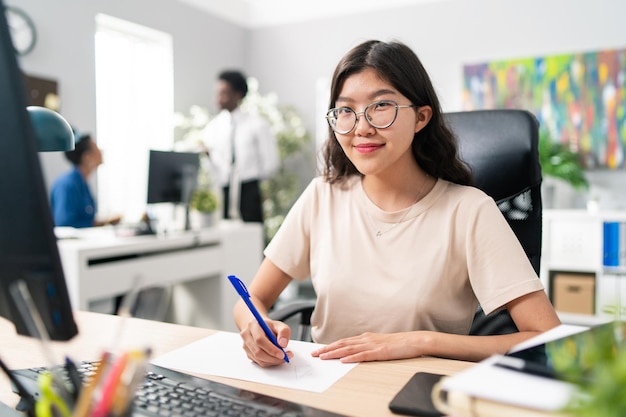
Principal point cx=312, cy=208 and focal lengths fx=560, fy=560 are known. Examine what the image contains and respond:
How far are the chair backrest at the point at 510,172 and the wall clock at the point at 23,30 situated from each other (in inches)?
127

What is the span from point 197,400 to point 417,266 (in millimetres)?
648

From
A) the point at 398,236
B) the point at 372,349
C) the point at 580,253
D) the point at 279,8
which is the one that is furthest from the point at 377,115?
the point at 279,8

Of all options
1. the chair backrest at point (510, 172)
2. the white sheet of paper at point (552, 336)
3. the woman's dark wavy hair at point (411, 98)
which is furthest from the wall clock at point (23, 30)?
the white sheet of paper at point (552, 336)

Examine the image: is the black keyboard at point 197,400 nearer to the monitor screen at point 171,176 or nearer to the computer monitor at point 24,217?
the computer monitor at point 24,217

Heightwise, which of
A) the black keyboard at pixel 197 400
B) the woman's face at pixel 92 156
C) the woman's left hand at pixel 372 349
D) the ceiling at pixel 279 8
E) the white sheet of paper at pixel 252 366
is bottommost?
the white sheet of paper at pixel 252 366

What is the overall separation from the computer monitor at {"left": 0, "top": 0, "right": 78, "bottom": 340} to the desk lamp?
41 centimetres

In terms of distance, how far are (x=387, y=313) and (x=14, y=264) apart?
826 mm

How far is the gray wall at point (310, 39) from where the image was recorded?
3.96 metres

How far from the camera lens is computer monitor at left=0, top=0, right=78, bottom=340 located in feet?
1.53

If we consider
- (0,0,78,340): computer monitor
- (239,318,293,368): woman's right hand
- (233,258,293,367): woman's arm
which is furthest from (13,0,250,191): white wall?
(0,0,78,340): computer monitor

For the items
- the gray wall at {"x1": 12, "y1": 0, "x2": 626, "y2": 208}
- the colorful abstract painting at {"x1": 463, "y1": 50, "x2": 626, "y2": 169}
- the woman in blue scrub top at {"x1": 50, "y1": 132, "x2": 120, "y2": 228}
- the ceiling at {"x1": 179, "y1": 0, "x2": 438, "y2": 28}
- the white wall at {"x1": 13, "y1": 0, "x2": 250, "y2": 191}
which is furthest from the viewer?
the ceiling at {"x1": 179, "y1": 0, "x2": 438, "y2": 28}

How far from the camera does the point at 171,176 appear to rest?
305cm

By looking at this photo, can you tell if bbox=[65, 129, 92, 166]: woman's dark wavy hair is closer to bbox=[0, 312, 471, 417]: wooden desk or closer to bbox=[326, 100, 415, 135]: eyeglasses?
bbox=[0, 312, 471, 417]: wooden desk

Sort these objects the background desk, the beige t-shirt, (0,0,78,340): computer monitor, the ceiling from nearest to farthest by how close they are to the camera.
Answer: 1. (0,0,78,340): computer monitor
2. the beige t-shirt
3. the background desk
4. the ceiling
